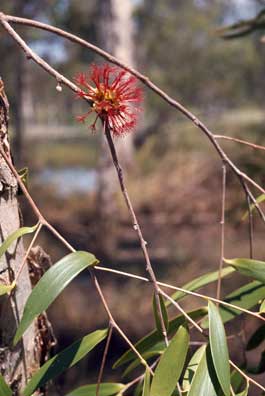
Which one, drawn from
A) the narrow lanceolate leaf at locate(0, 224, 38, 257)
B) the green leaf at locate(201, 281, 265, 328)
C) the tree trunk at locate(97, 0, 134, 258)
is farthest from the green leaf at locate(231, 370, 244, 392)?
the tree trunk at locate(97, 0, 134, 258)

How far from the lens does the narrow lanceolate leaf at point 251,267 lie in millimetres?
598

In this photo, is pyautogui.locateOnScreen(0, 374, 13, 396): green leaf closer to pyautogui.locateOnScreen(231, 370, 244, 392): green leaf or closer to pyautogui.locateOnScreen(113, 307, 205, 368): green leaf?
pyautogui.locateOnScreen(113, 307, 205, 368): green leaf

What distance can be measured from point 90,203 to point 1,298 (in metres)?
5.34

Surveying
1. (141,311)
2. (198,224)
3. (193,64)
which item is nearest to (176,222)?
(198,224)

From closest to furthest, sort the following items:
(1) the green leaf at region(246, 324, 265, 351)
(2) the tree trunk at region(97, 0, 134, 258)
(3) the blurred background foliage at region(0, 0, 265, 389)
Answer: (1) the green leaf at region(246, 324, 265, 351) < (3) the blurred background foliage at region(0, 0, 265, 389) < (2) the tree trunk at region(97, 0, 134, 258)

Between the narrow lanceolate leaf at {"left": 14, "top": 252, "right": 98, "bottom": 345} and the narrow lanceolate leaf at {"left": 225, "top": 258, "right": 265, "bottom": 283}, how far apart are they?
17cm

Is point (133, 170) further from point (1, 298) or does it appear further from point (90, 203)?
point (1, 298)

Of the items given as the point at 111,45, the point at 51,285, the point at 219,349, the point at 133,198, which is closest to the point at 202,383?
the point at 219,349

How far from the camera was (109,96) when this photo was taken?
1.74ft

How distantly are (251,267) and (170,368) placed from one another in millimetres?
137

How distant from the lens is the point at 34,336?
2.07ft

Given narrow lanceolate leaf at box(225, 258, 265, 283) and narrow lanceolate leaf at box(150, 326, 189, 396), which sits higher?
Answer: narrow lanceolate leaf at box(225, 258, 265, 283)

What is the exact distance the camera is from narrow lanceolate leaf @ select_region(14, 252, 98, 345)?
491 mm

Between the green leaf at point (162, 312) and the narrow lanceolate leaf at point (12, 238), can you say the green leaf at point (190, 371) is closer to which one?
the green leaf at point (162, 312)
